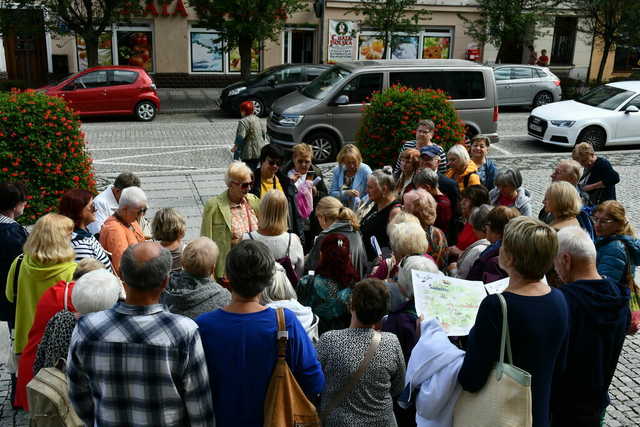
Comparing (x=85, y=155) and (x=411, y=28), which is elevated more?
(x=411, y=28)

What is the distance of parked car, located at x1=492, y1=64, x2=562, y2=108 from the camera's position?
2153 cm

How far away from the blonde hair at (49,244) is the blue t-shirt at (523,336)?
2730 millimetres

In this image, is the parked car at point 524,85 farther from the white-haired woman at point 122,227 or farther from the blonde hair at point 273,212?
the white-haired woman at point 122,227

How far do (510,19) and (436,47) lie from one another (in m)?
5.63

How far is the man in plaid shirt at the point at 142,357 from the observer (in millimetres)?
2986

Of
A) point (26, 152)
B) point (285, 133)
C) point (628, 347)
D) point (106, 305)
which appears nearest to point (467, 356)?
point (106, 305)

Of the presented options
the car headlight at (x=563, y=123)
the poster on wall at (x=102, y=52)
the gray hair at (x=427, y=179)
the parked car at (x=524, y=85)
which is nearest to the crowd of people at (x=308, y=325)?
the gray hair at (x=427, y=179)

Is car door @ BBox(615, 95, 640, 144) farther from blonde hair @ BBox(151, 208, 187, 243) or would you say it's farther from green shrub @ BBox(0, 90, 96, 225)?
blonde hair @ BBox(151, 208, 187, 243)

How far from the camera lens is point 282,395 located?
3.22 meters

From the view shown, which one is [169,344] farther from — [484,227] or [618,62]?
[618,62]

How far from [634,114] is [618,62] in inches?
740

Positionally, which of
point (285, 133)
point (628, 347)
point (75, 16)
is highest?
point (75, 16)

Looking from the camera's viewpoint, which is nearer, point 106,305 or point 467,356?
point 467,356

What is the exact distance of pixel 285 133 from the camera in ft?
45.1
